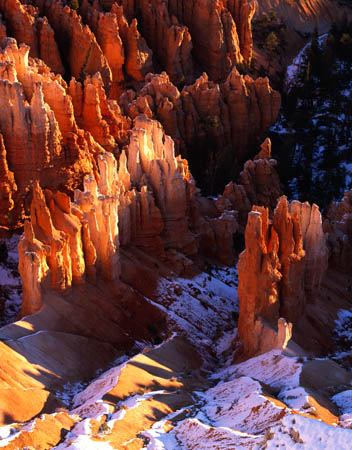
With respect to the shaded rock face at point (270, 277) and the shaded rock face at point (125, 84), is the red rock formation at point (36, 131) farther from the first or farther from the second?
the shaded rock face at point (270, 277)

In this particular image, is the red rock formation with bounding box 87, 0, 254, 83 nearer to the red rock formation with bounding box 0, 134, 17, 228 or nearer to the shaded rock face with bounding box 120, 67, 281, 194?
the shaded rock face with bounding box 120, 67, 281, 194

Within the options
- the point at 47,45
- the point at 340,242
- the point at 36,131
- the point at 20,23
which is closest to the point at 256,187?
the point at 340,242

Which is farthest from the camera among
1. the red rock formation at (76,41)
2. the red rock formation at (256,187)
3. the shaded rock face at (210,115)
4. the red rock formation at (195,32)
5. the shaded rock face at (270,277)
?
the red rock formation at (195,32)

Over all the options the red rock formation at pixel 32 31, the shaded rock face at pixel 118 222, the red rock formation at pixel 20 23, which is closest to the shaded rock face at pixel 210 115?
the red rock formation at pixel 32 31

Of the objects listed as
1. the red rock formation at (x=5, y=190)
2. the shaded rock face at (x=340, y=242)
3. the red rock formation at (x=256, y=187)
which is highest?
the red rock formation at (x=5, y=190)

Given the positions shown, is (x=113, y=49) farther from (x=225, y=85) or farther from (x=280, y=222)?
(x=280, y=222)

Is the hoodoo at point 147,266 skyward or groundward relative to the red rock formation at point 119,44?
groundward

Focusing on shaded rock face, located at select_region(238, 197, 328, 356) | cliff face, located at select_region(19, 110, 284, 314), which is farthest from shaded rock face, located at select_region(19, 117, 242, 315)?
shaded rock face, located at select_region(238, 197, 328, 356)

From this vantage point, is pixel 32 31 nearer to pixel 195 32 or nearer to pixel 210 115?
pixel 210 115

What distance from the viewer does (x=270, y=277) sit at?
24.2 meters

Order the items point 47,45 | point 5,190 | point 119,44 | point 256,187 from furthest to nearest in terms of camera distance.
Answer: point 119,44 < point 47,45 < point 256,187 < point 5,190

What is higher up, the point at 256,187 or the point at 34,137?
the point at 34,137

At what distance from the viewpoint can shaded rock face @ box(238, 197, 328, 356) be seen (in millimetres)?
23703

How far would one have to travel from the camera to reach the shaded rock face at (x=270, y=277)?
77.8ft
